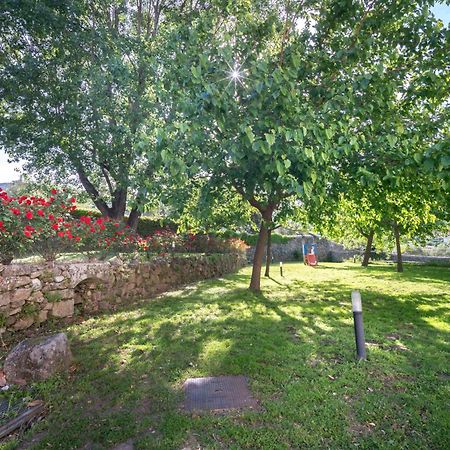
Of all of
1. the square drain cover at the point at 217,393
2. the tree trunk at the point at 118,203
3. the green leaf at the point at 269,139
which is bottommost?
the square drain cover at the point at 217,393

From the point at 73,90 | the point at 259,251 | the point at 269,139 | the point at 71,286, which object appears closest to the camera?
the point at 269,139

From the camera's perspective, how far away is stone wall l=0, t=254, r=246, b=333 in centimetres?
538

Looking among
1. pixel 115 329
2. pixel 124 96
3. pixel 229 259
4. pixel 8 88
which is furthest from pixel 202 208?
pixel 229 259

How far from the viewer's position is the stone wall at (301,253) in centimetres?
2762

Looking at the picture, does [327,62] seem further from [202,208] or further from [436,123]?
[202,208]

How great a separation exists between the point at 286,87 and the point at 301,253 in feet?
82.0

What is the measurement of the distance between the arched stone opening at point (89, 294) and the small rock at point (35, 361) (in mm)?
2702


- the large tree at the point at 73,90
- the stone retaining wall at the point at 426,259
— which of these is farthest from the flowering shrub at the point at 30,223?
the stone retaining wall at the point at 426,259

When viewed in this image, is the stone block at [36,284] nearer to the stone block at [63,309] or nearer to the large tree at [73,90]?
the stone block at [63,309]

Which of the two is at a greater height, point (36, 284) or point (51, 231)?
point (51, 231)

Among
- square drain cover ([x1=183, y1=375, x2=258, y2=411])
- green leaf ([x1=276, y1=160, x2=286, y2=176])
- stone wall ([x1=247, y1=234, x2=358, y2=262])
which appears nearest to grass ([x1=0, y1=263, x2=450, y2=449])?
square drain cover ([x1=183, y1=375, x2=258, y2=411])

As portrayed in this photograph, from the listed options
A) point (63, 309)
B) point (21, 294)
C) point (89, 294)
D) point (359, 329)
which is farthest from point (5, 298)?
point (359, 329)

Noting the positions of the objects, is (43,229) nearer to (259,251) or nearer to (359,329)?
(359,329)

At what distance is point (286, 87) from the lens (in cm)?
403
